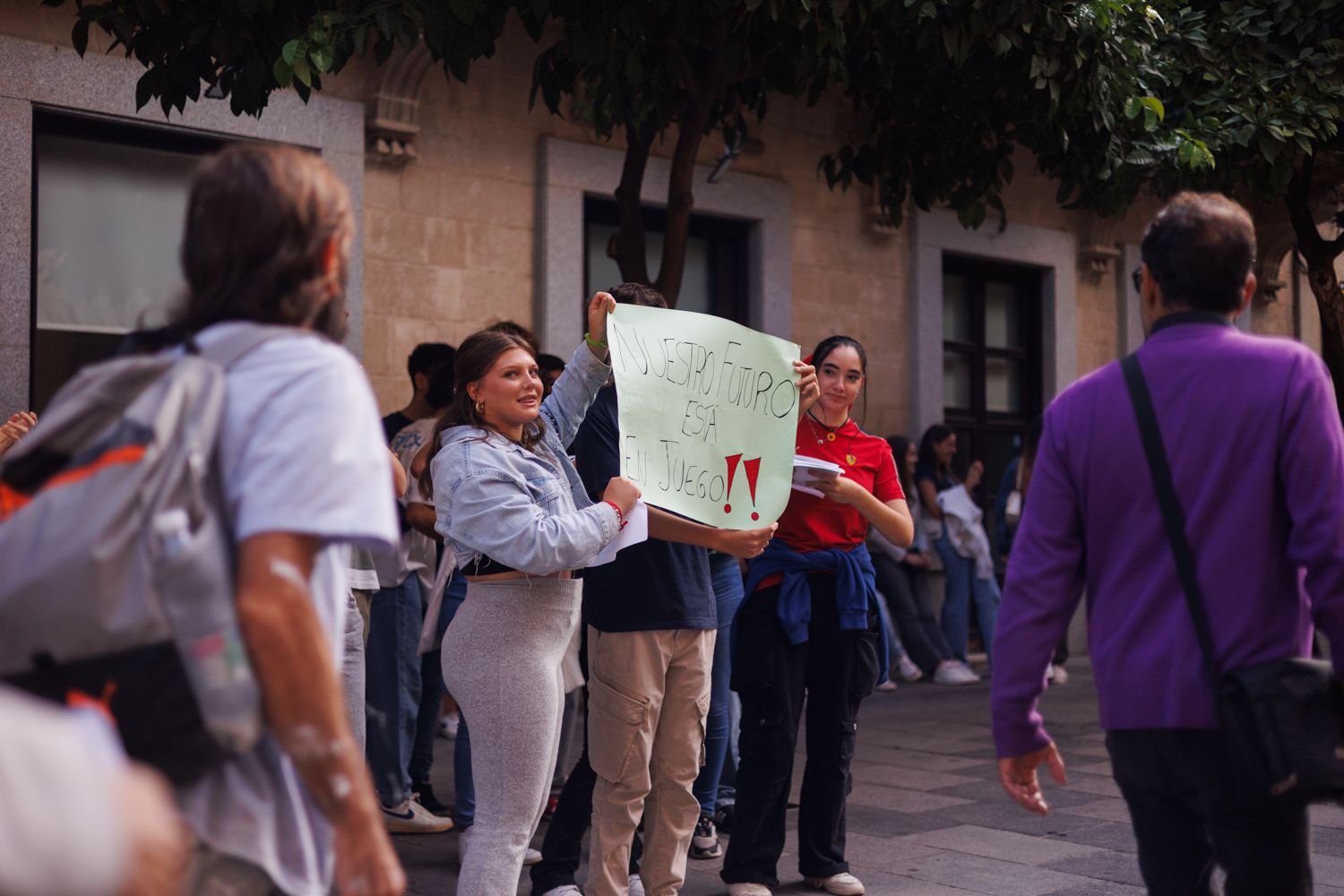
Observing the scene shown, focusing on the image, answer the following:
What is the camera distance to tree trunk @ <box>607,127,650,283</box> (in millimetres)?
6855

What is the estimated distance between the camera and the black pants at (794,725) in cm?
496

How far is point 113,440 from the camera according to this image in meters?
1.81

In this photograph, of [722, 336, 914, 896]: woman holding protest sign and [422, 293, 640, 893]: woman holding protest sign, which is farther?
[722, 336, 914, 896]: woman holding protest sign

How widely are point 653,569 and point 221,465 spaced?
8.60 feet

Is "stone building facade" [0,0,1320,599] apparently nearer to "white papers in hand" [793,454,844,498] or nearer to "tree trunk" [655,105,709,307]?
"tree trunk" [655,105,709,307]

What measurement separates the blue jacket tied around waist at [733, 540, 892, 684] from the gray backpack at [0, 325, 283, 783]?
3239 millimetres

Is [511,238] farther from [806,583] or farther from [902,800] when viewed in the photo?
[806,583]

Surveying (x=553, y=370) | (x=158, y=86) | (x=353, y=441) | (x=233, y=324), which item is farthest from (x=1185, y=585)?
(x=158, y=86)

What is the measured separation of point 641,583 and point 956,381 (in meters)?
8.91

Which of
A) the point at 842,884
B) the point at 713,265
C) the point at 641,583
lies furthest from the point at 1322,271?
the point at 641,583

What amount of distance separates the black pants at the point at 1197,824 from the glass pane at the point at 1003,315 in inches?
418

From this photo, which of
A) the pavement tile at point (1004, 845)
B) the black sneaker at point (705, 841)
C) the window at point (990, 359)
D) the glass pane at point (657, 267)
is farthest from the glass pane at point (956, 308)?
the black sneaker at point (705, 841)

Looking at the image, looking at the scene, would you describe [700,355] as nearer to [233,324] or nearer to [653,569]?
[653,569]

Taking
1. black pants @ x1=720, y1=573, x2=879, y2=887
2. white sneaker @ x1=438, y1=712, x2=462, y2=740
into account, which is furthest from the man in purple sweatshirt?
white sneaker @ x1=438, y1=712, x2=462, y2=740
